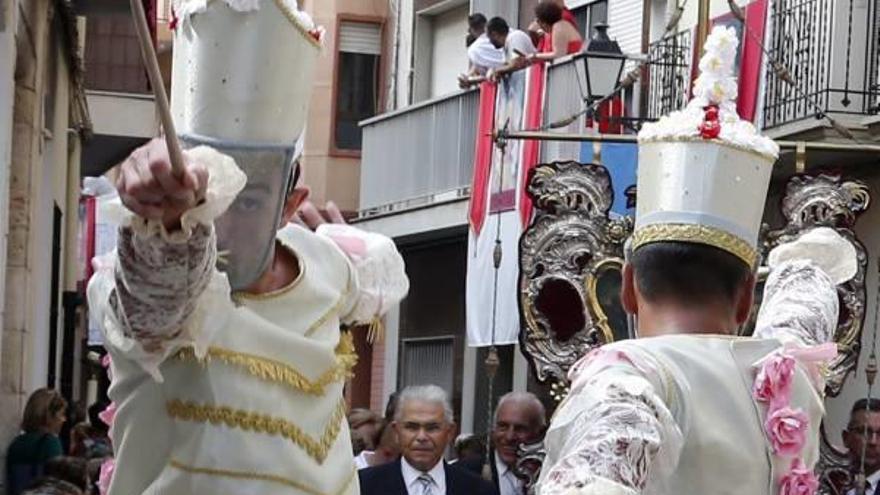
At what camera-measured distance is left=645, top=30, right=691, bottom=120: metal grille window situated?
69.0 ft

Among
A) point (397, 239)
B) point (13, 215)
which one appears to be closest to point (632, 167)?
point (13, 215)

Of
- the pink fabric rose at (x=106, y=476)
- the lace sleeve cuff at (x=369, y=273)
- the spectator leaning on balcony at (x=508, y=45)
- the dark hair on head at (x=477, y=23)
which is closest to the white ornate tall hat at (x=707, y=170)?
the lace sleeve cuff at (x=369, y=273)

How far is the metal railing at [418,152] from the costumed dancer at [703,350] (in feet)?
67.2

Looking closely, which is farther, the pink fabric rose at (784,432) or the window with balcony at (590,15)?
the window with balcony at (590,15)

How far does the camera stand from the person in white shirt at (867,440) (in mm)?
11727

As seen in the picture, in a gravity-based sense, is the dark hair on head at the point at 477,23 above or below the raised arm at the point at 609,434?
above

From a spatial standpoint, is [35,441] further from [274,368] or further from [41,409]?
[274,368]

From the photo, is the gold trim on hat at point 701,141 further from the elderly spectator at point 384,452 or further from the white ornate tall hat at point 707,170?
the elderly spectator at point 384,452

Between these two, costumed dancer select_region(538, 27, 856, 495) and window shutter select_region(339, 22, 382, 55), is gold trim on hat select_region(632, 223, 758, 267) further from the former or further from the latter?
window shutter select_region(339, 22, 382, 55)

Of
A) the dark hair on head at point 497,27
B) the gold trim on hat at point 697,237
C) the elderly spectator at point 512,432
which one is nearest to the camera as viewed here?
the gold trim on hat at point 697,237

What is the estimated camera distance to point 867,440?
39.0ft

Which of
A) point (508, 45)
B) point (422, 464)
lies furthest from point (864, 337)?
point (422, 464)

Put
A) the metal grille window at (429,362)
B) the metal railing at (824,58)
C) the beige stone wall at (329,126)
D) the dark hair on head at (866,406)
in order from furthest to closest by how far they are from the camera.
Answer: the beige stone wall at (329,126)
the metal grille window at (429,362)
the metal railing at (824,58)
the dark hair on head at (866,406)

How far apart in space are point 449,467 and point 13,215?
4.88 metres
